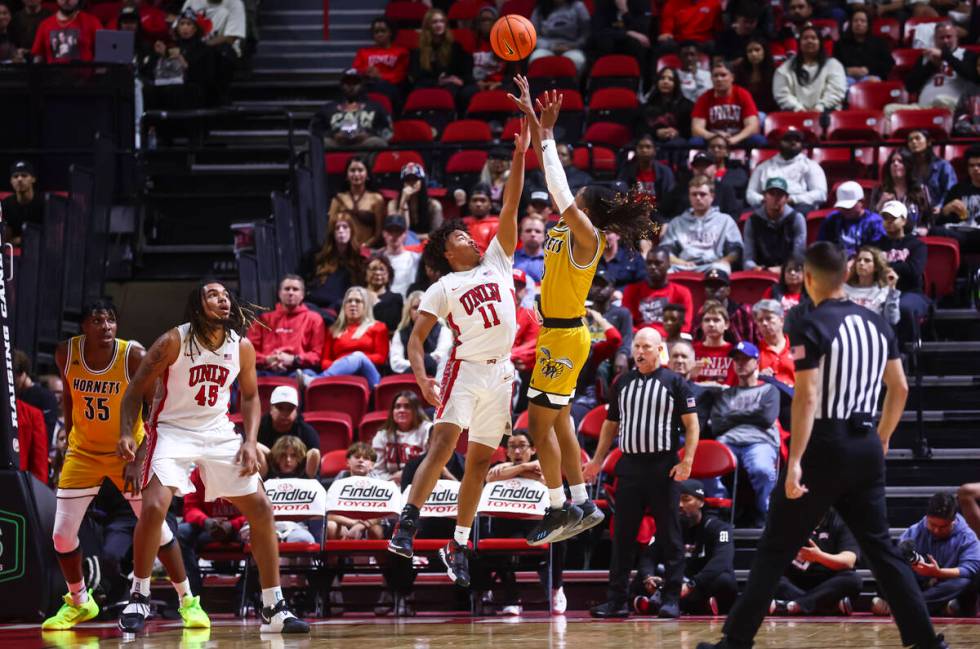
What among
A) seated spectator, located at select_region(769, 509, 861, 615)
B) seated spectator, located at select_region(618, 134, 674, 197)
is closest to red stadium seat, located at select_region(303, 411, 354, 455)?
seated spectator, located at select_region(769, 509, 861, 615)

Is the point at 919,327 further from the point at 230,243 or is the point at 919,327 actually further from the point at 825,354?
the point at 230,243

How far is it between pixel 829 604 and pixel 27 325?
704 centimetres

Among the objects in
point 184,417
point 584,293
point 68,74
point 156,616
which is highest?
point 68,74

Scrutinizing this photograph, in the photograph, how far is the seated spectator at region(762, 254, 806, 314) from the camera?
41.9 feet

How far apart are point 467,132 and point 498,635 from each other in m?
8.90

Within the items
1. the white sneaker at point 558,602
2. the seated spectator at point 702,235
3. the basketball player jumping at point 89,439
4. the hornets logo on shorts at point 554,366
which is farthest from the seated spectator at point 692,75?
the basketball player jumping at point 89,439

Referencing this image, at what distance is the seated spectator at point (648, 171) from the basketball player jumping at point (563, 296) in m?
5.92

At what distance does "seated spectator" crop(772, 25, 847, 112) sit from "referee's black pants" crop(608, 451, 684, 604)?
7.28 meters

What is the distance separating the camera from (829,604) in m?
10.1

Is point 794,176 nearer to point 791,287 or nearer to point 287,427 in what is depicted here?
point 791,287

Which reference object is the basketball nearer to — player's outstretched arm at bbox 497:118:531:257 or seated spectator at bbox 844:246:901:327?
A: player's outstretched arm at bbox 497:118:531:257

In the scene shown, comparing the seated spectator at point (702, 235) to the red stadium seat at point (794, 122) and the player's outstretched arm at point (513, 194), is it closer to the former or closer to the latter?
the red stadium seat at point (794, 122)

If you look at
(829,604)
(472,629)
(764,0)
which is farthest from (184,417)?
(764,0)

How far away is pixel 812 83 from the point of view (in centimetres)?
1608
